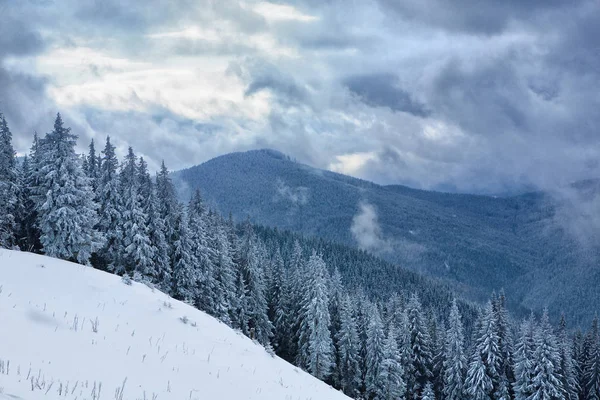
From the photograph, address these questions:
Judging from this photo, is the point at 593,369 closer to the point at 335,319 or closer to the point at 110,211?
the point at 335,319

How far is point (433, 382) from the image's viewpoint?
5500 cm

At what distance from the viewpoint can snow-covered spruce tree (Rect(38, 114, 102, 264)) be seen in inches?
1199

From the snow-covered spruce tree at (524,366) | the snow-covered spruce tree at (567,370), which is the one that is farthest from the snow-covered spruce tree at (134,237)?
the snow-covered spruce tree at (567,370)

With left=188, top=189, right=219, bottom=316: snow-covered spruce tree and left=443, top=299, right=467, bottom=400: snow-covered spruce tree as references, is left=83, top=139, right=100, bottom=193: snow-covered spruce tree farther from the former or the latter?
left=443, top=299, right=467, bottom=400: snow-covered spruce tree

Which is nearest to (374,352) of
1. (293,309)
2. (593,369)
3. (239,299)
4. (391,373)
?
(391,373)

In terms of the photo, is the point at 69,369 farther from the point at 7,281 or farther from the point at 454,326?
the point at 454,326

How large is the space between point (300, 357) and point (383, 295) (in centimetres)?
9134

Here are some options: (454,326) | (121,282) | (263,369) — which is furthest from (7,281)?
(454,326)

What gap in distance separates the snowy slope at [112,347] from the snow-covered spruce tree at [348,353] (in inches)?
1511

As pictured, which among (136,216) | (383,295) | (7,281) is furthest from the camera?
(383,295)

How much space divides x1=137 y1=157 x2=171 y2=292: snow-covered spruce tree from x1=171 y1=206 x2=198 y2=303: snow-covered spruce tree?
0.88 metres

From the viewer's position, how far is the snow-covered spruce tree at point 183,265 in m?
38.8

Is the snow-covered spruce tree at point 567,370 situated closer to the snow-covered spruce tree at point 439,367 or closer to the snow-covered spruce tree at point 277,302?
the snow-covered spruce tree at point 439,367

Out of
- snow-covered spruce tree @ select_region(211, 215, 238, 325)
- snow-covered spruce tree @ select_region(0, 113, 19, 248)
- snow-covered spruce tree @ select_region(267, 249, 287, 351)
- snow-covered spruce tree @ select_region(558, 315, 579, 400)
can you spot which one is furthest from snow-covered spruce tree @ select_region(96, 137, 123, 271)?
snow-covered spruce tree @ select_region(558, 315, 579, 400)
